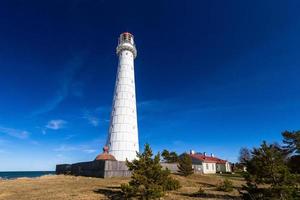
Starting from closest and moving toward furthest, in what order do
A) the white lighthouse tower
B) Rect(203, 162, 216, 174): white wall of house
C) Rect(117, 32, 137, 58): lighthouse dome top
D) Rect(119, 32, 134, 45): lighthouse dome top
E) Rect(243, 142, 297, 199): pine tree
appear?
Rect(243, 142, 297, 199): pine tree < the white lighthouse tower < Rect(117, 32, 137, 58): lighthouse dome top < Rect(119, 32, 134, 45): lighthouse dome top < Rect(203, 162, 216, 174): white wall of house

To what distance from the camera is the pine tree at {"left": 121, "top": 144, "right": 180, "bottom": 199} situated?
13719mm

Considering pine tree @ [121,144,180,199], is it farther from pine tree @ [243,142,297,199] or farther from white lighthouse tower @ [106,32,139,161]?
white lighthouse tower @ [106,32,139,161]

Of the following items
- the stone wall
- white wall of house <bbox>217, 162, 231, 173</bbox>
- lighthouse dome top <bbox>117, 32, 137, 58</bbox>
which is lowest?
white wall of house <bbox>217, 162, 231, 173</bbox>

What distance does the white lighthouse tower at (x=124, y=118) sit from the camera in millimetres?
34250

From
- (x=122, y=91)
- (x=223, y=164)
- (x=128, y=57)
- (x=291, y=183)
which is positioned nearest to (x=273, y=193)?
(x=291, y=183)

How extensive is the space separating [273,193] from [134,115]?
2675 cm

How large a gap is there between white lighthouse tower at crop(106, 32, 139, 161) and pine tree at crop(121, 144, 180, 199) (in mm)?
19098

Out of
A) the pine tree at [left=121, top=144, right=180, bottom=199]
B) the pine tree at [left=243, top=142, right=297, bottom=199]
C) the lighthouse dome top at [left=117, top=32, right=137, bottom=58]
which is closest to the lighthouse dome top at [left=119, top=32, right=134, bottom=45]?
the lighthouse dome top at [left=117, top=32, right=137, bottom=58]

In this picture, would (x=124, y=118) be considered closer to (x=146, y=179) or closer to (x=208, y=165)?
(x=146, y=179)

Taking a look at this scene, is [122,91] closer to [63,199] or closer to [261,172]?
[63,199]

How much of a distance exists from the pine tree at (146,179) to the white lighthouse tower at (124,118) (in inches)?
752

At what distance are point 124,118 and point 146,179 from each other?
21.5 meters

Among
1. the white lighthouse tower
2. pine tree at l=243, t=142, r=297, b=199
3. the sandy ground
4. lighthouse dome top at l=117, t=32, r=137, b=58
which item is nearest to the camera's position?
pine tree at l=243, t=142, r=297, b=199

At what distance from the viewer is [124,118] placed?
1388 inches
